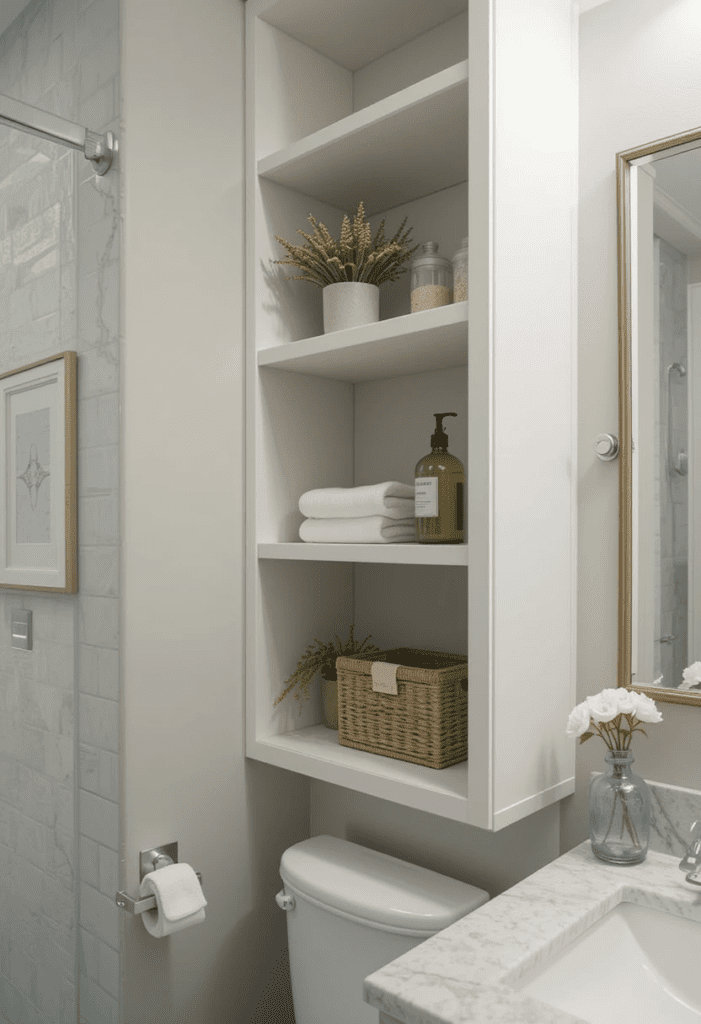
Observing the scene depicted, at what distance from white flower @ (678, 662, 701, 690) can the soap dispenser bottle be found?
430 mm

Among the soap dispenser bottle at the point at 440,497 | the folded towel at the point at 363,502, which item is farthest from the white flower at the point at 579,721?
the folded towel at the point at 363,502

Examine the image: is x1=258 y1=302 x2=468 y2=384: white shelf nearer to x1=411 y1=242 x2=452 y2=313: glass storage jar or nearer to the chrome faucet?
x1=411 y1=242 x2=452 y2=313: glass storage jar

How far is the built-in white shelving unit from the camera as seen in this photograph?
1.21 metres

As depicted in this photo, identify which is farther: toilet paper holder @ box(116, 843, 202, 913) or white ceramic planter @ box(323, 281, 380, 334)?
white ceramic planter @ box(323, 281, 380, 334)

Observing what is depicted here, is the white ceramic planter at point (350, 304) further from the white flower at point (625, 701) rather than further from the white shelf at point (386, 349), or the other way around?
the white flower at point (625, 701)

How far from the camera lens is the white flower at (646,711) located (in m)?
1.20

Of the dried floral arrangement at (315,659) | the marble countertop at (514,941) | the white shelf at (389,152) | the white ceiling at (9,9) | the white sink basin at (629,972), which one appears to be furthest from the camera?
the white ceiling at (9,9)

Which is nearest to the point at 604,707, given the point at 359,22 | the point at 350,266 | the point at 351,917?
the point at 351,917

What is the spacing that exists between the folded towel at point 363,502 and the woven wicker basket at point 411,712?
0.28 meters

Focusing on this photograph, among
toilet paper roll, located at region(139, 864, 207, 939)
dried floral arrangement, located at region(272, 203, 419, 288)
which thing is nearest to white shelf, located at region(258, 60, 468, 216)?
dried floral arrangement, located at region(272, 203, 419, 288)

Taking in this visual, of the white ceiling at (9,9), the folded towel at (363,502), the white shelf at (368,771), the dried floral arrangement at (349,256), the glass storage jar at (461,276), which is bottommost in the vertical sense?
the white shelf at (368,771)

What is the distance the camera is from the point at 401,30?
160 centimetres

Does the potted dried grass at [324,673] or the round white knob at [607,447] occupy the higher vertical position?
the round white knob at [607,447]

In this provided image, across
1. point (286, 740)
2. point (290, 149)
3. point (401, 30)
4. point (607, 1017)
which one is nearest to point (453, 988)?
point (607, 1017)
